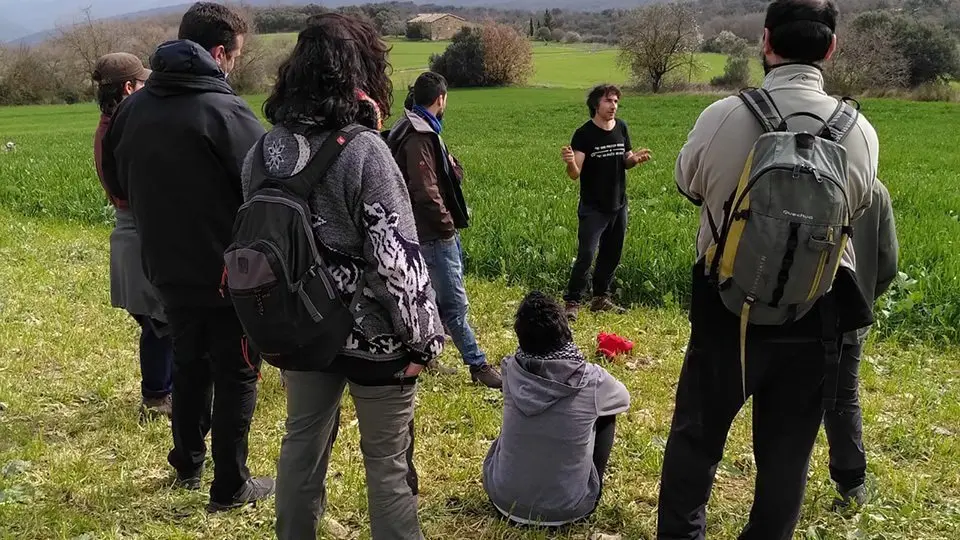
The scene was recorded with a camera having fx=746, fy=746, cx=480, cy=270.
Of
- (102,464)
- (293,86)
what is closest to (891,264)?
(293,86)

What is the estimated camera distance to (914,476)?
3807mm

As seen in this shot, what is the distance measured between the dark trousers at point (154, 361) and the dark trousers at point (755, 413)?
3031 mm

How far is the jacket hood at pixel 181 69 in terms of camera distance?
3.15 metres

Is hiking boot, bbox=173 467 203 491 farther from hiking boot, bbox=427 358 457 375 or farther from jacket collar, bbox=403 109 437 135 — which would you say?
jacket collar, bbox=403 109 437 135

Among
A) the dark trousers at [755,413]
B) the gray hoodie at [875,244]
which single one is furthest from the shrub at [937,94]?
the dark trousers at [755,413]

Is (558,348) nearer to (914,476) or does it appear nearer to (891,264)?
(891,264)

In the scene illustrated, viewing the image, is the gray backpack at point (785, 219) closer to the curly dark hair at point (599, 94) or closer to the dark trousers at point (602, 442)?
the dark trousers at point (602, 442)

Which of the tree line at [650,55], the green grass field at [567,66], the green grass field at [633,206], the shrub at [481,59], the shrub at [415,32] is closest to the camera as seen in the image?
the green grass field at [633,206]

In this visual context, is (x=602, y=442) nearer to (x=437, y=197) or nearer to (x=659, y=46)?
(x=437, y=197)

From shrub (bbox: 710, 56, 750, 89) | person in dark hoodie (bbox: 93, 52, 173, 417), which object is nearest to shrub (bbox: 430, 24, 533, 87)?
shrub (bbox: 710, 56, 750, 89)

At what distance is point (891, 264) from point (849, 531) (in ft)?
3.97

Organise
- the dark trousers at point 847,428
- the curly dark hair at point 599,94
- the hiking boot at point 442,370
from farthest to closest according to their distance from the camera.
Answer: the curly dark hair at point 599,94 → the hiking boot at point 442,370 → the dark trousers at point 847,428

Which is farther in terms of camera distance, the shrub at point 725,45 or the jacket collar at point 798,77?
the shrub at point 725,45

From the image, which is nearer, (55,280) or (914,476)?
(914,476)
